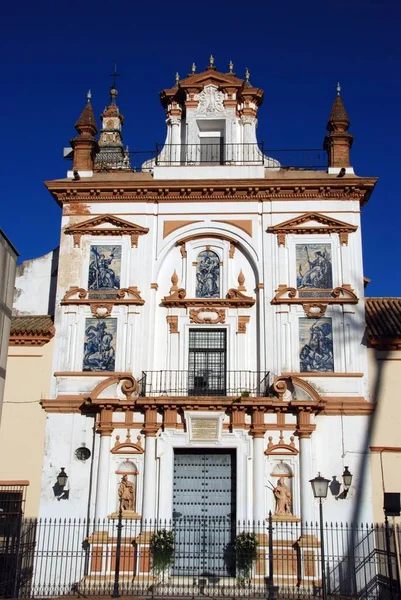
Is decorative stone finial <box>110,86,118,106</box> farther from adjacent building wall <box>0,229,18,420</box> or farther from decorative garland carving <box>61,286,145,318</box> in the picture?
adjacent building wall <box>0,229,18,420</box>

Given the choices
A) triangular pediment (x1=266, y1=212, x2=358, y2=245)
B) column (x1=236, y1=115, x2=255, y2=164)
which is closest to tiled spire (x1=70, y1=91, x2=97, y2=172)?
column (x1=236, y1=115, x2=255, y2=164)

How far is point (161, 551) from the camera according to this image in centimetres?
1875

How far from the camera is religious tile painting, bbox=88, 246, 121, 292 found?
22500mm

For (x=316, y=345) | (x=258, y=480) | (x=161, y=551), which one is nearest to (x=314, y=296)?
(x=316, y=345)

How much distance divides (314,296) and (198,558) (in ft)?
26.6

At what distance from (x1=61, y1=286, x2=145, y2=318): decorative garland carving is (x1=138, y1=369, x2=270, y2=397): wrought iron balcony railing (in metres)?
2.26

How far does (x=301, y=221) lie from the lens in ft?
74.2

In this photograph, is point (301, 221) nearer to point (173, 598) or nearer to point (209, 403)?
point (209, 403)

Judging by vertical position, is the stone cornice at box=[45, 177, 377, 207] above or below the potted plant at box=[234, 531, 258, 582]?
above

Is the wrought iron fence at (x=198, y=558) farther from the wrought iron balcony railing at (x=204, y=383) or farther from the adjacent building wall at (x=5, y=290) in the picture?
the adjacent building wall at (x=5, y=290)

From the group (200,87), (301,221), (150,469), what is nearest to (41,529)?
(150,469)

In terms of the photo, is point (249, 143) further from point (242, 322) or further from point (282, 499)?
point (282, 499)

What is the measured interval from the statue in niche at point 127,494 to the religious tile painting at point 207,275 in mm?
5927

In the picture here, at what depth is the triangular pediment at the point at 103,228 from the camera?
2284 centimetres
